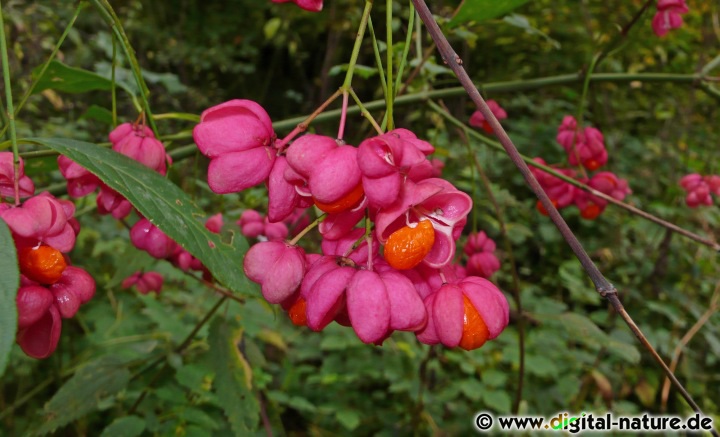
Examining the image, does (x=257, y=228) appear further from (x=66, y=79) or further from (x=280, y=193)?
(x=280, y=193)

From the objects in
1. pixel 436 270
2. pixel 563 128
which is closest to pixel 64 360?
pixel 563 128

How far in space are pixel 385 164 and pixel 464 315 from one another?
160 mm

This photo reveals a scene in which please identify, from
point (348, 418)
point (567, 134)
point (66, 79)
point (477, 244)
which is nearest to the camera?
point (66, 79)

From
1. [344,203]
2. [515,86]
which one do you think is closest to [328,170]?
[344,203]

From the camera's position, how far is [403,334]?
2.30 metres

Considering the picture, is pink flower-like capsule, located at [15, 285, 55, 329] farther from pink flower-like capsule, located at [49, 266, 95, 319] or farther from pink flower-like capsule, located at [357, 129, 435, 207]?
pink flower-like capsule, located at [357, 129, 435, 207]

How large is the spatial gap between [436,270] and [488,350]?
1711 millimetres

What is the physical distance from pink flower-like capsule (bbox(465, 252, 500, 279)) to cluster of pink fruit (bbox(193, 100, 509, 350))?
761 millimetres

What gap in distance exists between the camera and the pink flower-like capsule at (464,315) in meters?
0.54

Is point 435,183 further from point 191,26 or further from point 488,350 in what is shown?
point 191,26

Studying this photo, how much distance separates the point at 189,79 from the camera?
16.0ft

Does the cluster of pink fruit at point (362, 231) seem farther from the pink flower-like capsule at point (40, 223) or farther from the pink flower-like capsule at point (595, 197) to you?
the pink flower-like capsule at point (595, 197)

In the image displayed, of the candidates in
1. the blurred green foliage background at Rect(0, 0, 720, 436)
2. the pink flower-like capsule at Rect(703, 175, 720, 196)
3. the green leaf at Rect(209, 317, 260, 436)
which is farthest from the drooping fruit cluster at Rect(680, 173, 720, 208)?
the green leaf at Rect(209, 317, 260, 436)

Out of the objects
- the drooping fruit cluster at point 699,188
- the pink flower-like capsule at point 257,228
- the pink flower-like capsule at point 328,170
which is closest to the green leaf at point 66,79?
the pink flower-like capsule at point 257,228
